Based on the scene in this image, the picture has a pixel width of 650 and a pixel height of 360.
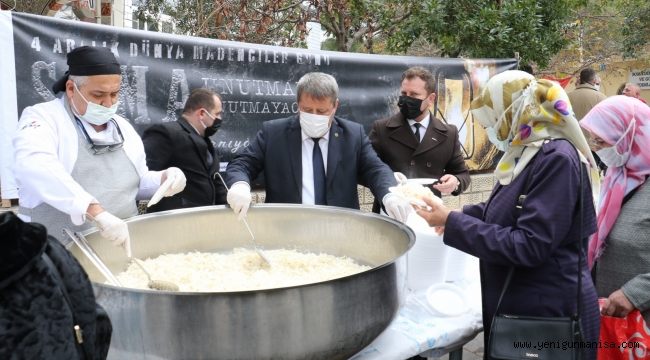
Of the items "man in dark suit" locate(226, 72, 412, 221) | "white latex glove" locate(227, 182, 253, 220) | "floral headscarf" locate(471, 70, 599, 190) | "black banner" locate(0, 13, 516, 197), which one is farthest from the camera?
"black banner" locate(0, 13, 516, 197)

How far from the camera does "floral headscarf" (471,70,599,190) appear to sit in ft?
5.22

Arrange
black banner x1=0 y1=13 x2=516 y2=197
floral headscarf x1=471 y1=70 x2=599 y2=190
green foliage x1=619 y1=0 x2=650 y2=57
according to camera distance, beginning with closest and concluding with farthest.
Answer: floral headscarf x1=471 y1=70 x2=599 y2=190, black banner x1=0 y1=13 x2=516 y2=197, green foliage x1=619 y1=0 x2=650 y2=57

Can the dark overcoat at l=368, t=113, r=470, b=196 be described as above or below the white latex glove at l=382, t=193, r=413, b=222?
above

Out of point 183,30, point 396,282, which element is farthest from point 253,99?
point 183,30

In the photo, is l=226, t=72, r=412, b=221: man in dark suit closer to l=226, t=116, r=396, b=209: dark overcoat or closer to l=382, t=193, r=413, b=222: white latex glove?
l=226, t=116, r=396, b=209: dark overcoat

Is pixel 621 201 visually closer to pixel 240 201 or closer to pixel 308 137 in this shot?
pixel 308 137

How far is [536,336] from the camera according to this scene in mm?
1556

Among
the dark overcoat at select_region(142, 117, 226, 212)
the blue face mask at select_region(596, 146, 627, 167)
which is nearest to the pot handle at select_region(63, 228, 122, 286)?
the dark overcoat at select_region(142, 117, 226, 212)

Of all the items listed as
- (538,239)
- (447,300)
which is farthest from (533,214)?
(447,300)

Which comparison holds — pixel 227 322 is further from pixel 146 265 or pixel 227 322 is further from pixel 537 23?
pixel 537 23

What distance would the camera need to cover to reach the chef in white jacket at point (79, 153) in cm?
171

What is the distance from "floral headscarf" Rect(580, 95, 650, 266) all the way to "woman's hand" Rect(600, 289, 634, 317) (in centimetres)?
22

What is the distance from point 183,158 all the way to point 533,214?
2084mm

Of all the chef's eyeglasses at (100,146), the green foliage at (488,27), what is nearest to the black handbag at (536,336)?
the chef's eyeglasses at (100,146)
